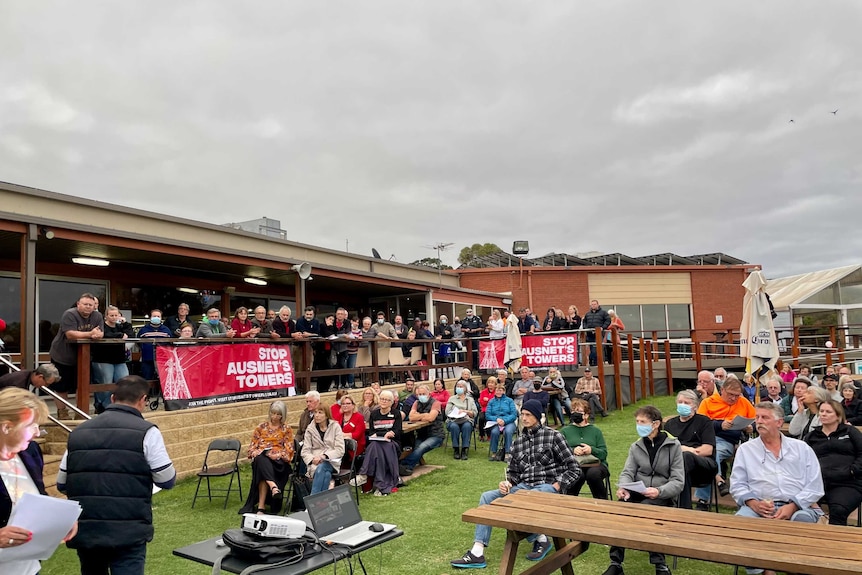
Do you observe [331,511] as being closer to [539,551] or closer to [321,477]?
[539,551]

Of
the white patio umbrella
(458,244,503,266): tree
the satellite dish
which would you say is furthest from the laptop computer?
(458,244,503,266): tree

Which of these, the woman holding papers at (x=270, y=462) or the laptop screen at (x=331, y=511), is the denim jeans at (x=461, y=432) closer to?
the woman holding papers at (x=270, y=462)

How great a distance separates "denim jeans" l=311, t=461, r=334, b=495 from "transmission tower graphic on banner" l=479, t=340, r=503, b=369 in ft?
26.4

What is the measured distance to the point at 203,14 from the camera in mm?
12805

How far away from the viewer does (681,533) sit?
3.27 m

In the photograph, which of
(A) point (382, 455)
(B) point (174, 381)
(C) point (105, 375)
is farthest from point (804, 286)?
(C) point (105, 375)

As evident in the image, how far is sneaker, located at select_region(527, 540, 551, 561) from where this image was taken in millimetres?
5066

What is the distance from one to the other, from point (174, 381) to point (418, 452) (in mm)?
3626

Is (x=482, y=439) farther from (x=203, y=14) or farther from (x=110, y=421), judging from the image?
(x=203, y=14)

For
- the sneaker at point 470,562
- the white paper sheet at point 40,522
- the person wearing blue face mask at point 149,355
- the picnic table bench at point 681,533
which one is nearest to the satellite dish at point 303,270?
the person wearing blue face mask at point 149,355

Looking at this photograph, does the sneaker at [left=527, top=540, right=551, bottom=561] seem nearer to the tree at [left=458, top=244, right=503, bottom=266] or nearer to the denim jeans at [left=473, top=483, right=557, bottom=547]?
the denim jeans at [left=473, top=483, right=557, bottom=547]

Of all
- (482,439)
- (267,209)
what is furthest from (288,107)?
(482,439)

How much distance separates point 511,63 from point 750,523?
1590 cm

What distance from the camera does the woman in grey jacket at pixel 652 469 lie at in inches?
187
